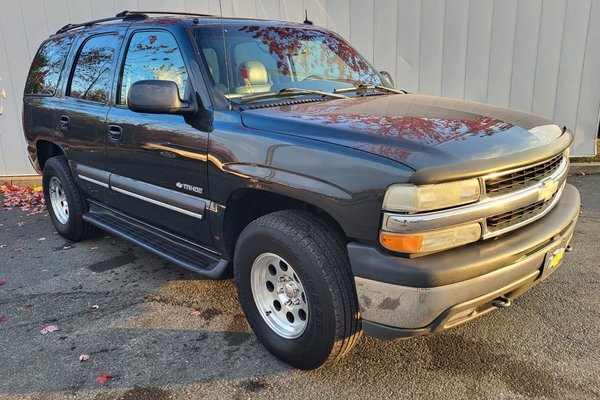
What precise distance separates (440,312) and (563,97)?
624 cm

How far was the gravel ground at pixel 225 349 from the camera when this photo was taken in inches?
102

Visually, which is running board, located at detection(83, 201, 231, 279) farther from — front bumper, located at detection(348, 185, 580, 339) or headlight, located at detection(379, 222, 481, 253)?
headlight, located at detection(379, 222, 481, 253)

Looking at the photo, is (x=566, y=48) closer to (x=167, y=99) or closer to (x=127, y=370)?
(x=167, y=99)

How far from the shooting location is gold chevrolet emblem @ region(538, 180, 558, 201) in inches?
100.0

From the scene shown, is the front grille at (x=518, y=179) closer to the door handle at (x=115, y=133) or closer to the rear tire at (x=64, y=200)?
the door handle at (x=115, y=133)

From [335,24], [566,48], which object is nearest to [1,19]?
[335,24]

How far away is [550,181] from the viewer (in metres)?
2.62

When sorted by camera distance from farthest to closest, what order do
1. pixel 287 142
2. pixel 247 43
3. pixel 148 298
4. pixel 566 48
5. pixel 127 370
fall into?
pixel 566 48, pixel 148 298, pixel 247 43, pixel 127 370, pixel 287 142

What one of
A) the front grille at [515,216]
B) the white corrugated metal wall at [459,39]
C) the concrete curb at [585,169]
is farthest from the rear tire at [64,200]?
the concrete curb at [585,169]

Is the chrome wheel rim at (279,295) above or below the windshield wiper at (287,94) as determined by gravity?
below

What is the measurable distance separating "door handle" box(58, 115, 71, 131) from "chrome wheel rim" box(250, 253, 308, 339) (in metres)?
2.60

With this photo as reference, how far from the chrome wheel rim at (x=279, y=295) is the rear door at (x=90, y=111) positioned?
1.87 m

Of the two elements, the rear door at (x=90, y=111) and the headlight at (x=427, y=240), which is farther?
the rear door at (x=90, y=111)

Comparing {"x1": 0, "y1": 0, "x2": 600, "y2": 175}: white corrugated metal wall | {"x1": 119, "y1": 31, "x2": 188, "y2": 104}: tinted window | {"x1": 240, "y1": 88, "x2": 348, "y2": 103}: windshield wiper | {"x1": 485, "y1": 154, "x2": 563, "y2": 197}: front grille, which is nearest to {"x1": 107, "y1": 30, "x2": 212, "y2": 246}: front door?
{"x1": 119, "y1": 31, "x2": 188, "y2": 104}: tinted window
